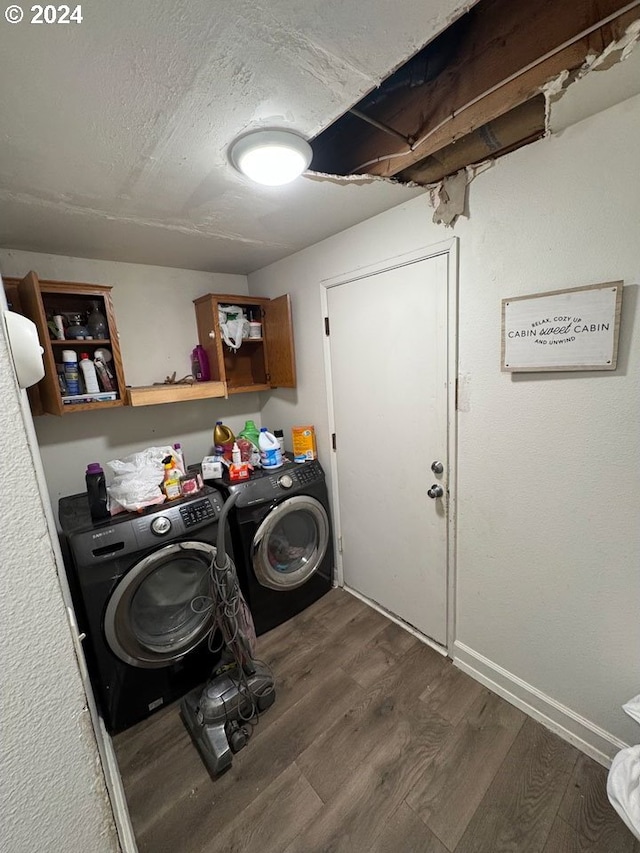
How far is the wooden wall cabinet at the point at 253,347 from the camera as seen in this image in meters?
2.24

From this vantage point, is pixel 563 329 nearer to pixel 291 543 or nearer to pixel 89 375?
pixel 291 543

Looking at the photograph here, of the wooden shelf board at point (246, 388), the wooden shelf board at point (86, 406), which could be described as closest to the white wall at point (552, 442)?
the wooden shelf board at point (246, 388)

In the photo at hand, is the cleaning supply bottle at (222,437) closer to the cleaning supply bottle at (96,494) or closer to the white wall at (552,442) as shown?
the cleaning supply bottle at (96,494)

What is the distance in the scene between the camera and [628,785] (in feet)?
3.39

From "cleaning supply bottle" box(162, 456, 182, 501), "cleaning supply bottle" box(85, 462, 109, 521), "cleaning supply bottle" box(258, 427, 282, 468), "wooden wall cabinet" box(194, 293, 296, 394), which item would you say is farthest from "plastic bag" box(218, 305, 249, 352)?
"cleaning supply bottle" box(85, 462, 109, 521)

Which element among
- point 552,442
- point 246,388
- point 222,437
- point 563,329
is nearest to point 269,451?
point 222,437

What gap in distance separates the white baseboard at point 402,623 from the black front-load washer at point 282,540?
0.66 ft

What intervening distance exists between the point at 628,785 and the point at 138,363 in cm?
280

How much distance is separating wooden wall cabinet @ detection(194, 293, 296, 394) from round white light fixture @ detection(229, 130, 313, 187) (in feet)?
3.53

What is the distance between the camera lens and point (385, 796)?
127 cm

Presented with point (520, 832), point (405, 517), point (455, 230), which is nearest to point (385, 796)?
point (520, 832)

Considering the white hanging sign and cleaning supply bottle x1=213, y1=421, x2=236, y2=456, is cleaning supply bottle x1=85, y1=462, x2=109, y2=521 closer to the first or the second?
cleaning supply bottle x1=213, y1=421, x2=236, y2=456

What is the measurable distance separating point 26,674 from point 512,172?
1.86m

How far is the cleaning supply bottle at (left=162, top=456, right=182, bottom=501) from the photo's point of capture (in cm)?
176
